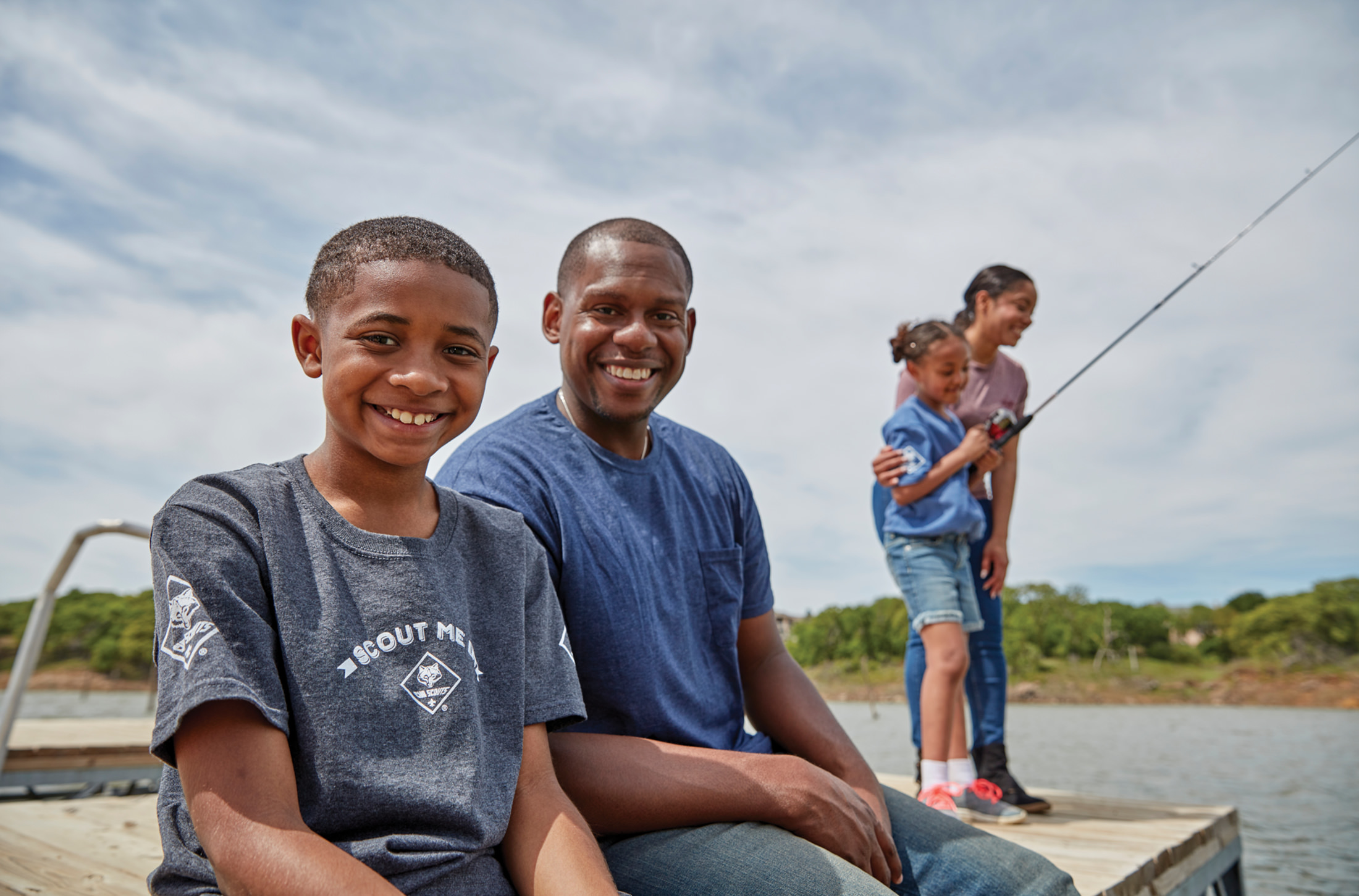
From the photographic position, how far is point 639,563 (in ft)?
4.85

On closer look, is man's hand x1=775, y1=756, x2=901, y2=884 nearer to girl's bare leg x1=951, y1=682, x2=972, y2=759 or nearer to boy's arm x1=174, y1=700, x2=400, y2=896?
boy's arm x1=174, y1=700, x2=400, y2=896

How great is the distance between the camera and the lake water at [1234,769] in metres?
5.54

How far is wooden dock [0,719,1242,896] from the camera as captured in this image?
6.47 ft

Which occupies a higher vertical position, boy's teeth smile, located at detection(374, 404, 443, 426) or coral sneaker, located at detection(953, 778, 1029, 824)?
boy's teeth smile, located at detection(374, 404, 443, 426)

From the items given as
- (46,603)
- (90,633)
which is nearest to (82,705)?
(90,633)

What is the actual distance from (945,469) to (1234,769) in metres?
11.7

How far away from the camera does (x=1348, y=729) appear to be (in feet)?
68.7

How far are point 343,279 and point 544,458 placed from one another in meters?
0.52

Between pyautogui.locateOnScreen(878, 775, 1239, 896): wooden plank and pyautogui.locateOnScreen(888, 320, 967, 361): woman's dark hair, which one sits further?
pyautogui.locateOnScreen(888, 320, 967, 361): woman's dark hair

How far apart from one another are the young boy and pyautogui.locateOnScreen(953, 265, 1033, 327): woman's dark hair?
2.73 metres

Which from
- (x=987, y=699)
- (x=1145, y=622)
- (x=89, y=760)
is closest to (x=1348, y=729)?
(x=1145, y=622)

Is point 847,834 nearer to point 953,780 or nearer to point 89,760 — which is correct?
point 953,780

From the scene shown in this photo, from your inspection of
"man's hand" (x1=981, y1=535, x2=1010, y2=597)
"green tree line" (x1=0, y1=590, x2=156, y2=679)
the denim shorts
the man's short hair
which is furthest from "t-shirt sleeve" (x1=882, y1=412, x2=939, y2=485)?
"green tree line" (x1=0, y1=590, x2=156, y2=679)

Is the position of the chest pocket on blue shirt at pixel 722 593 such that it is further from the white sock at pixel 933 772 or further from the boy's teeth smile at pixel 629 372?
the white sock at pixel 933 772
